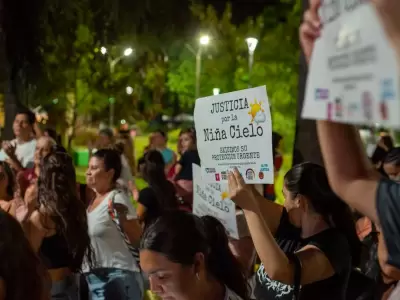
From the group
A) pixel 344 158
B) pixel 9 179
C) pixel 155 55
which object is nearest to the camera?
pixel 344 158

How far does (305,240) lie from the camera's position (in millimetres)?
3135

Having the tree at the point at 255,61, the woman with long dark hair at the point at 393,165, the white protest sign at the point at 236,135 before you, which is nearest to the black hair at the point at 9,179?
the white protest sign at the point at 236,135

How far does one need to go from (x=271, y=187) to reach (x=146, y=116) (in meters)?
43.6

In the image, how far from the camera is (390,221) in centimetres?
178

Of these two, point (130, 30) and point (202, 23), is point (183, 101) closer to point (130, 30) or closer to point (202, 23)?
point (202, 23)

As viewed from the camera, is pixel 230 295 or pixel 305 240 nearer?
pixel 230 295

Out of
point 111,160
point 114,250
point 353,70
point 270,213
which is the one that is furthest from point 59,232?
point 353,70

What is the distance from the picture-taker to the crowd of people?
2.02 m

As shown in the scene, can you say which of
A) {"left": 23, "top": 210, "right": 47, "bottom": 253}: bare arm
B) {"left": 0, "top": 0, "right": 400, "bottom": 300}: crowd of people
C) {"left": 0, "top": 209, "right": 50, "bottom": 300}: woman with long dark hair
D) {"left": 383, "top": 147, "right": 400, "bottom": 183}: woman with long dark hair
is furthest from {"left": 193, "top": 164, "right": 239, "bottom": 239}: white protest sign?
{"left": 383, "top": 147, "right": 400, "bottom": 183}: woman with long dark hair

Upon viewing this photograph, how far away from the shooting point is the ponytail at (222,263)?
2.60 meters

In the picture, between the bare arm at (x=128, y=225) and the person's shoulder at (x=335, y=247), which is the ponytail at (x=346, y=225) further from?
the bare arm at (x=128, y=225)

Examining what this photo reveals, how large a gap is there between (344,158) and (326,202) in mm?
1156

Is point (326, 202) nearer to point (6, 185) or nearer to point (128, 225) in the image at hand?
point (128, 225)

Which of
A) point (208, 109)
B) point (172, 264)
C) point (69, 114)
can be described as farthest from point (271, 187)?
point (69, 114)
